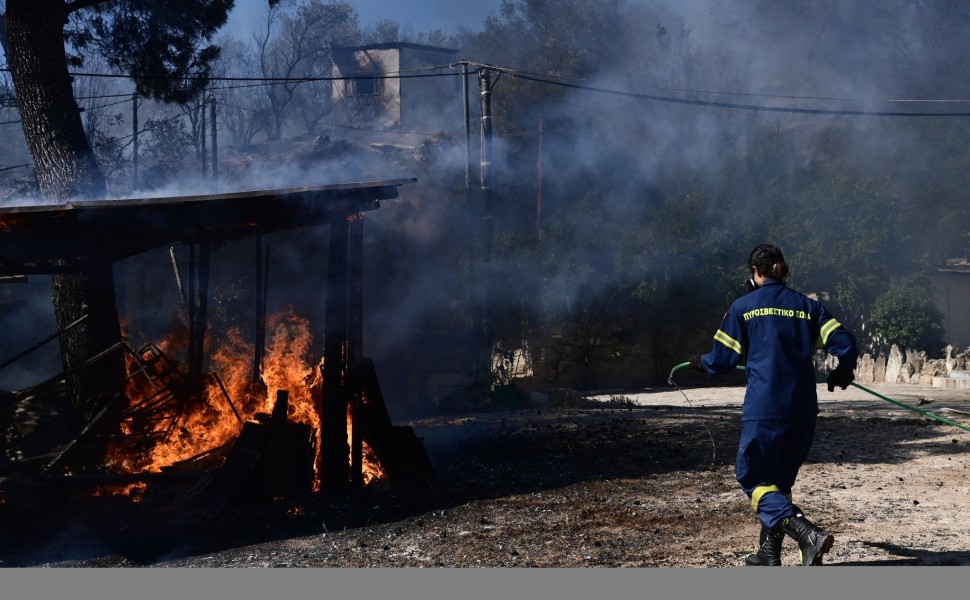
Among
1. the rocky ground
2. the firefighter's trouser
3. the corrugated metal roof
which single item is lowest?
the rocky ground

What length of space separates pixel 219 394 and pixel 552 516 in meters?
4.52

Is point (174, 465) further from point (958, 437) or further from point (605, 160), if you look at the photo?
point (605, 160)

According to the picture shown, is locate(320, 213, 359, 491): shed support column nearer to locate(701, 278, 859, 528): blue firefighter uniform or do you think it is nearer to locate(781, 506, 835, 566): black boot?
locate(701, 278, 859, 528): blue firefighter uniform

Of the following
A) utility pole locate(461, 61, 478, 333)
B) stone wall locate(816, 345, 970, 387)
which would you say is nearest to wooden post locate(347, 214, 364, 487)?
utility pole locate(461, 61, 478, 333)

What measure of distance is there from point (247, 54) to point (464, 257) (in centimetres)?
4379

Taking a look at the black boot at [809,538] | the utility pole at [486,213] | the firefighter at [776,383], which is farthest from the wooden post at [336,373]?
the utility pole at [486,213]

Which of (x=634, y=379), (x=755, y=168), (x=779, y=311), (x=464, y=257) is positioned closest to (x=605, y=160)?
(x=755, y=168)

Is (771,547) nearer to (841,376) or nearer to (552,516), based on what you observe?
(841,376)

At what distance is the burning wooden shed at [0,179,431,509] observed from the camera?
26.2ft

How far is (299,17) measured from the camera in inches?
2532

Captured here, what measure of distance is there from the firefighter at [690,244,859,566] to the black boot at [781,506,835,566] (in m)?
0.04

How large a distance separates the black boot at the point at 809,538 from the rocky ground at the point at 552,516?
45 cm

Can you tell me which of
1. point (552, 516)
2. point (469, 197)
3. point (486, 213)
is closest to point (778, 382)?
point (552, 516)

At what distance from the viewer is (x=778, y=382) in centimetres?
540
